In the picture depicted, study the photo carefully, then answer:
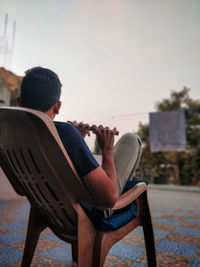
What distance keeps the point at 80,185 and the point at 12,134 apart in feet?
1.12

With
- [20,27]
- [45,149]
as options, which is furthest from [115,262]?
[20,27]

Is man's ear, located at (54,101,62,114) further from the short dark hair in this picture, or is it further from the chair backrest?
the chair backrest

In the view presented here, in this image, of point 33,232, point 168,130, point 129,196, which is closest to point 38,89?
point 129,196

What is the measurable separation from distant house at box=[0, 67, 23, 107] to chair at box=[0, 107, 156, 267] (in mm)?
4641

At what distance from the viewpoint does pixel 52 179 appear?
0.76 m

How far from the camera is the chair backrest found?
2.27 feet

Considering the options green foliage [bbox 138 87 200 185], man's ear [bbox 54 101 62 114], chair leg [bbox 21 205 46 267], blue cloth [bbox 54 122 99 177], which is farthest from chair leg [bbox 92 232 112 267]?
green foliage [bbox 138 87 200 185]

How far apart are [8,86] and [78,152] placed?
504cm

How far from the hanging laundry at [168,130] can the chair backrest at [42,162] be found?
953 cm

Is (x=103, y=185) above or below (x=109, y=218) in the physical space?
above

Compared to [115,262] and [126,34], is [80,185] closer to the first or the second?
[115,262]

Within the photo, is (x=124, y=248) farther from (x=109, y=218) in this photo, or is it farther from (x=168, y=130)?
(x=168, y=130)

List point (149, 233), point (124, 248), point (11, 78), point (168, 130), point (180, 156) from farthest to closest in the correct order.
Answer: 1. point (180, 156)
2. point (168, 130)
3. point (11, 78)
4. point (124, 248)
5. point (149, 233)

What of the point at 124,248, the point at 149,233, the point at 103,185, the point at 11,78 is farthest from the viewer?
the point at 11,78
